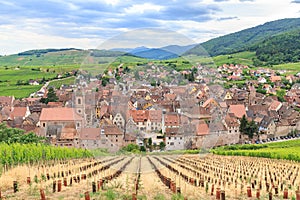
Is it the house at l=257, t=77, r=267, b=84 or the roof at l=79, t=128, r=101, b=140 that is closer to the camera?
the roof at l=79, t=128, r=101, b=140

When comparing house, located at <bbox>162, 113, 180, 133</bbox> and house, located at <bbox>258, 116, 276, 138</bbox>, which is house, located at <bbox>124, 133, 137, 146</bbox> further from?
house, located at <bbox>258, 116, 276, 138</bbox>

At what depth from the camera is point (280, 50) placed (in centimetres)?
17288

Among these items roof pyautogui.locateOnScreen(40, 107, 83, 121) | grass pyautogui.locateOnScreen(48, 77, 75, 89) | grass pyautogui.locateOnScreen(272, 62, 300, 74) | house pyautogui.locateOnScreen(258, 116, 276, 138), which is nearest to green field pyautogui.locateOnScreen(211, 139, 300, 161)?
house pyautogui.locateOnScreen(258, 116, 276, 138)

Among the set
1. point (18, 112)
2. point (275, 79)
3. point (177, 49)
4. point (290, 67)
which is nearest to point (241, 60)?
point (290, 67)

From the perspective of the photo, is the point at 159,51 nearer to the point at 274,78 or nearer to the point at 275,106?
the point at 275,106

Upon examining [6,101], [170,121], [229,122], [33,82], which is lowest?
[229,122]

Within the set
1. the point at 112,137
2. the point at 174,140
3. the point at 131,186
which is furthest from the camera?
the point at 131,186

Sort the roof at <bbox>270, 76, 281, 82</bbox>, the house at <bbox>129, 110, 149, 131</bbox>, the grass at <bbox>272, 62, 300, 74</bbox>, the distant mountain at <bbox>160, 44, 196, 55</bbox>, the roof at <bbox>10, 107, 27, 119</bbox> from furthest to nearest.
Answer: the grass at <bbox>272, 62, 300, 74</bbox>, the roof at <bbox>270, 76, 281, 82</bbox>, the roof at <bbox>10, 107, 27, 119</bbox>, the distant mountain at <bbox>160, 44, 196, 55</bbox>, the house at <bbox>129, 110, 149, 131</bbox>

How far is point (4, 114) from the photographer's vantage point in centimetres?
6762

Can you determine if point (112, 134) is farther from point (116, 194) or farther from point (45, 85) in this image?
point (45, 85)

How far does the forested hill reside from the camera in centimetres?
16138

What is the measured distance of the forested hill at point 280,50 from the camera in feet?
529

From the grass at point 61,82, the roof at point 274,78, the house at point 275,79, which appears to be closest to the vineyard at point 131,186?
the grass at point 61,82

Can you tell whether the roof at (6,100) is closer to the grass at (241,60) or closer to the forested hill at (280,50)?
the grass at (241,60)
